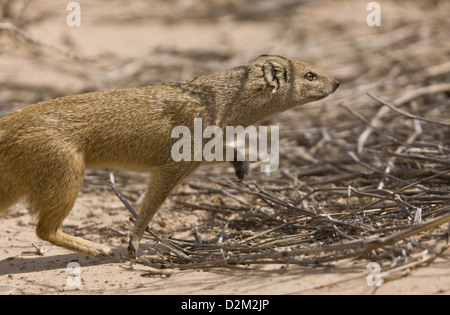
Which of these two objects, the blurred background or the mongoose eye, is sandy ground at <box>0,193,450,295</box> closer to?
the mongoose eye

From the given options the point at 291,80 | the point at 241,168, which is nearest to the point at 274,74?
the point at 291,80

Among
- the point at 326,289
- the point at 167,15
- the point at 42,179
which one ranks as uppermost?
the point at 167,15

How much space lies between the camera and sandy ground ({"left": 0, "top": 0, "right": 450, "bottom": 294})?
4.06 meters

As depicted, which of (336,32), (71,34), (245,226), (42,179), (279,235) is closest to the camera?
(42,179)

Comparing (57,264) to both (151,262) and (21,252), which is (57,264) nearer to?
(21,252)

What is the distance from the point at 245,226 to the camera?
18.9 feet

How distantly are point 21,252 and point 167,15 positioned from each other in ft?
30.8

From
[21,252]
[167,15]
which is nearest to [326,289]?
[21,252]

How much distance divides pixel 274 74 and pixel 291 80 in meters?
0.21

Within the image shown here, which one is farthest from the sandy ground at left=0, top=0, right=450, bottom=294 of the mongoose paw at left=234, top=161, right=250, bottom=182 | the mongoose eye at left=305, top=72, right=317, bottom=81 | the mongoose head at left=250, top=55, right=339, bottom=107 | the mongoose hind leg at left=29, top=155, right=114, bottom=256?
the mongoose eye at left=305, top=72, right=317, bottom=81

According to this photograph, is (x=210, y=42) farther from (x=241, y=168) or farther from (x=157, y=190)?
(x=157, y=190)

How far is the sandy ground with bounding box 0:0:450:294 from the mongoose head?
Answer: 1692 millimetres

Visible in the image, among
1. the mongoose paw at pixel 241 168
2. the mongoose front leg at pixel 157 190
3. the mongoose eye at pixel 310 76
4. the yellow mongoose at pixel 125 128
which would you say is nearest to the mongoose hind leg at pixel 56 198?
the yellow mongoose at pixel 125 128

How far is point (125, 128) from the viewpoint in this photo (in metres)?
5.20
